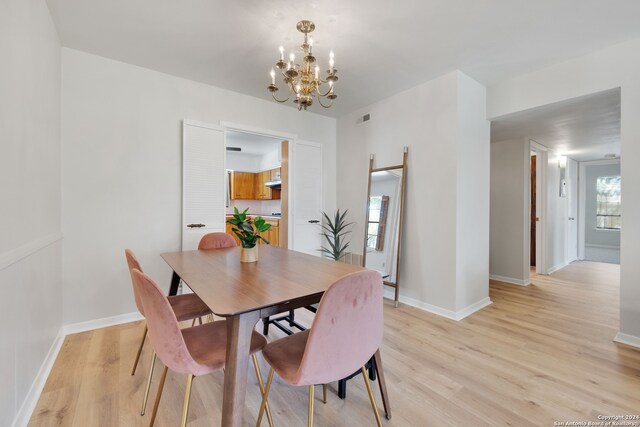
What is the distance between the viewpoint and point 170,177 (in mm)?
3117

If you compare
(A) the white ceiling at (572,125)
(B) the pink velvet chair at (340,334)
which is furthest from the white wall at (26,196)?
(A) the white ceiling at (572,125)

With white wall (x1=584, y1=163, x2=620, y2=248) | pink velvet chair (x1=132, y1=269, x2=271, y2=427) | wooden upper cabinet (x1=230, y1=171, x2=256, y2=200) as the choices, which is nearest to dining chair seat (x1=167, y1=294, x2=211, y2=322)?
pink velvet chair (x1=132, y1=269, x2=271, y2=427)

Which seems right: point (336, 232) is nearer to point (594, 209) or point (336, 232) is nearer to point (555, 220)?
point (555, 220)

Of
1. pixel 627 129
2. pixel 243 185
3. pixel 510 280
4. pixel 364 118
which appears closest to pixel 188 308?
pixel 364 118

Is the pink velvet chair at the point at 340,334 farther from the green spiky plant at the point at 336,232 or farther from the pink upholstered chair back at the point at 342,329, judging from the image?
the green spiky plant at the point at 336,232

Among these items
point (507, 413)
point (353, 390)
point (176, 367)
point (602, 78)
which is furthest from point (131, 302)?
point (602, 78)

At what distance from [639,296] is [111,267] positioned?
4.75 meters

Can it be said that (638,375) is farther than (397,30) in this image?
No

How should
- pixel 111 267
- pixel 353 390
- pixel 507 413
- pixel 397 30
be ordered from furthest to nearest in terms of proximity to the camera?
pixel 111 267 < pixel 397 30 < pixel 353 390 < pixel 507 413

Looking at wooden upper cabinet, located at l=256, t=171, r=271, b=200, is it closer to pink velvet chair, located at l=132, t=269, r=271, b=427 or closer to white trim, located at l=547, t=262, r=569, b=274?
pink velvet chair, located at l=132, t=269, r=271, b=427

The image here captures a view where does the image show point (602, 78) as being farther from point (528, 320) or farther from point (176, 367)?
point (176, 367)

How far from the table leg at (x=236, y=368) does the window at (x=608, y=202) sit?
10272 mm

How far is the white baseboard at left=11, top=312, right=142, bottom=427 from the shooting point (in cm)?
153

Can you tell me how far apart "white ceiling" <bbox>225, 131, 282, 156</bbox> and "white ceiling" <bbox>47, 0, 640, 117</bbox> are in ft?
7.36
